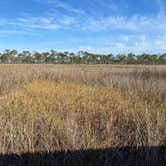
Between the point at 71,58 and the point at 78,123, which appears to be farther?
the point at 71,58

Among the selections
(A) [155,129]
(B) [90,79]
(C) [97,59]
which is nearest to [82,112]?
(A) [155,129]

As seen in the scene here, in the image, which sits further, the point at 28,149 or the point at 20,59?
the point at 20,59

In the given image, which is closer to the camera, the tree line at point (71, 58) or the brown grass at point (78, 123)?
the brown grass at point (78, 123)

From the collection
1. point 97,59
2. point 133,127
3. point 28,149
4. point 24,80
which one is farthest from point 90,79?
point 97,59

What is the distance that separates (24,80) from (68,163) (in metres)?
6.72

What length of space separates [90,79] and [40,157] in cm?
656

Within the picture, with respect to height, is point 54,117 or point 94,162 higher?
point 54,117

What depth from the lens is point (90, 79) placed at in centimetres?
934

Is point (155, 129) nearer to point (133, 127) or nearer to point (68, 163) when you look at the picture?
point (133, 127)

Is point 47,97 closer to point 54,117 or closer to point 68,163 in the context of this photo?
point 54,117

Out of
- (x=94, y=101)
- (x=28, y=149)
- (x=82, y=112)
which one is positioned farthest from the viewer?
(x=94, y=101)

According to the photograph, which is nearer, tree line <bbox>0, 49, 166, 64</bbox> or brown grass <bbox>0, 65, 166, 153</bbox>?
brown grass <bbox>0, 65, 166, 153</bbox>

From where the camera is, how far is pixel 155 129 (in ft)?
10.6

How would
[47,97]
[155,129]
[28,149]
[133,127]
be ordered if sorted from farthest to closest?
[47,97] → [133,127] → [155,129] → [28,149]
